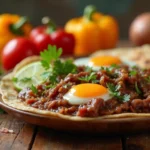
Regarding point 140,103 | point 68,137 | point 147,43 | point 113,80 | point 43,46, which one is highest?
point 147,43

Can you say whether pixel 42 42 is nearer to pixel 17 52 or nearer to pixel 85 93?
pixel 17 52

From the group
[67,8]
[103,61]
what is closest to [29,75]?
[103,61]

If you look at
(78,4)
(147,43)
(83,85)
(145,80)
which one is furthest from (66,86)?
(78,4)

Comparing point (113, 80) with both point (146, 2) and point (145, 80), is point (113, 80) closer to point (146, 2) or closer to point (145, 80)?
point (145, 80)

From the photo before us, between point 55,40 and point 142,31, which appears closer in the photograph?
point 55,40

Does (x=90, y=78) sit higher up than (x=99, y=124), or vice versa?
(x=90, y=78)

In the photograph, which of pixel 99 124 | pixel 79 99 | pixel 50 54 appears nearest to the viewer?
pixel 99 124

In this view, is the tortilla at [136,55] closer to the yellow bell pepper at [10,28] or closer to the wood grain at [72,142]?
the yellow bell pepper at [10,28]
